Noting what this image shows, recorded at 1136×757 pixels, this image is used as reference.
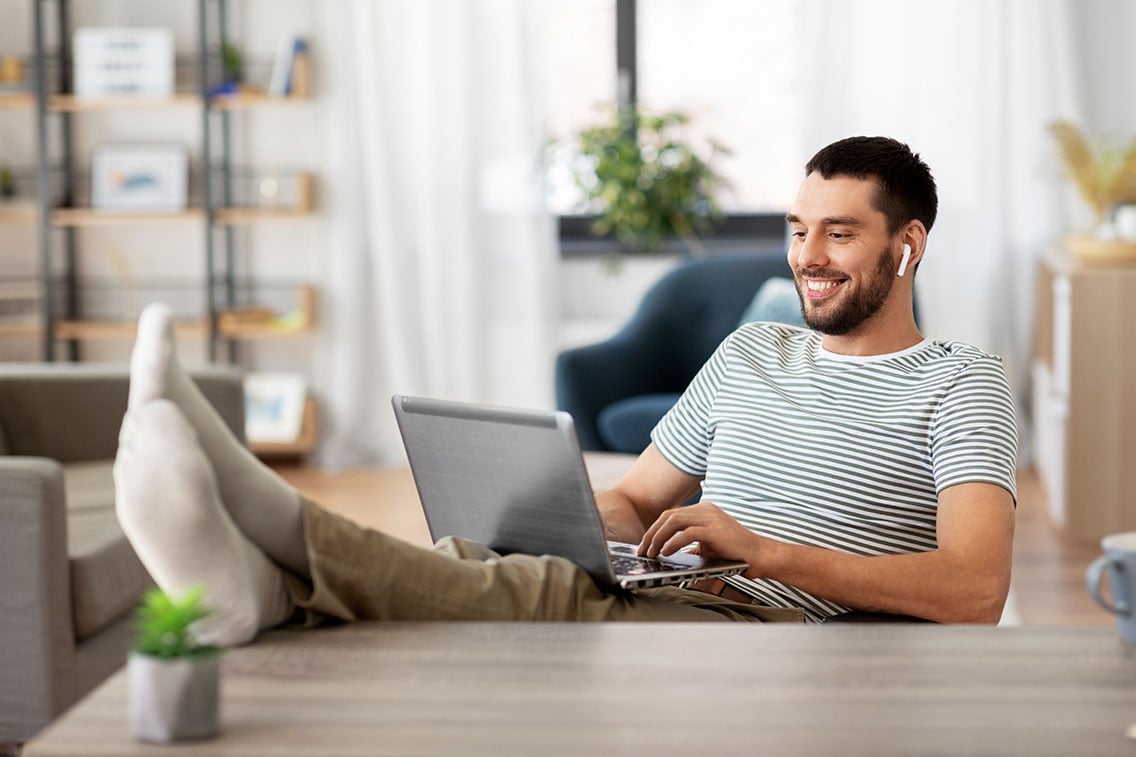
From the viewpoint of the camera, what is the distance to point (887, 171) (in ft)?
6.09

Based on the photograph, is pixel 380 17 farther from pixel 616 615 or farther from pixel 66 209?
pixel 616 615

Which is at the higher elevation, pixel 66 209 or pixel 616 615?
pixel 66 209

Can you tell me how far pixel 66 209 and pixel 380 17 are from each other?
1.29 metres

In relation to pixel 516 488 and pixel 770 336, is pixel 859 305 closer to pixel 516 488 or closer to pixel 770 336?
pixel 770 336

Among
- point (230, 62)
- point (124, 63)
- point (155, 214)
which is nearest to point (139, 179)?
point (155, 214)

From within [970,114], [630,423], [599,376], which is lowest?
[630,423]

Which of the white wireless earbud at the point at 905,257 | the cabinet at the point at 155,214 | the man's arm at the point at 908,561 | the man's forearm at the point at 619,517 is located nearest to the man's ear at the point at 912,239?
the white wireless earbud at the point at 905,257

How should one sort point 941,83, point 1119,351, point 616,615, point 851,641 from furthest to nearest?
point 941,83 → point 1119,351 → point 616,615 → point 851,641

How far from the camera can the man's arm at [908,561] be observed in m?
1.58

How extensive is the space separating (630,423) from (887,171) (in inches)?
79.5

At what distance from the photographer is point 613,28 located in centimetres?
541

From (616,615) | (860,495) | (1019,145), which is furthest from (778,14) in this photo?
(616,615)

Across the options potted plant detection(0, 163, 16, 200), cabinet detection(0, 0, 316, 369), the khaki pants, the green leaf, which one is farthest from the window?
the khaki pants

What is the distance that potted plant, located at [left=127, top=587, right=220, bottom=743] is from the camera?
0.99 m
